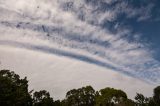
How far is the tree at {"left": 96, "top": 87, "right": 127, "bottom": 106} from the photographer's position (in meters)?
77.1

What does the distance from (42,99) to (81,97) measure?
13037 millimetres

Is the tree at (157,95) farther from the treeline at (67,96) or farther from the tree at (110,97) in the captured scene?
the tree at (110,97)

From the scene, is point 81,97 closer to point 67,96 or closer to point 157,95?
point 67,96

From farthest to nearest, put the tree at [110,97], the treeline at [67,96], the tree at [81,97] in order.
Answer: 1. the tree at [81,97]
2. the tree at [110,97]
3. the treeline at [67,96]

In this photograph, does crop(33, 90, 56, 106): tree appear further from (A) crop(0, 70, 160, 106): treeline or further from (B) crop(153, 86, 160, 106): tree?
(B) crop(153, 86, 160, 106): tree

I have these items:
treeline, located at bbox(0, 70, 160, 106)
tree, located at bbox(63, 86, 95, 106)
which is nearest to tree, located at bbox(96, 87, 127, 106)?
treeline, located at bbox(0, 70, 160, 106)

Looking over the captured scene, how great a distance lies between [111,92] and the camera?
78875 millimetres

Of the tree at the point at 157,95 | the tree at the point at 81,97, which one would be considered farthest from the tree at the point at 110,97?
the tree at the point at 157,95

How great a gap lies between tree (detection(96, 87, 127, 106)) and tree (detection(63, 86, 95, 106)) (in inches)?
580

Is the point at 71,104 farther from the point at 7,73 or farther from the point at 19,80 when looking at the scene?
the point at 7,73

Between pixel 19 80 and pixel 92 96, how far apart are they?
90.6 feet

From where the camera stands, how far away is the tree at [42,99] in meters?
94.1

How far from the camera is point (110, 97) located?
78.4 meters

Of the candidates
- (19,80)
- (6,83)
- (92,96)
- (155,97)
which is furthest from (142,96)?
(6,83)
